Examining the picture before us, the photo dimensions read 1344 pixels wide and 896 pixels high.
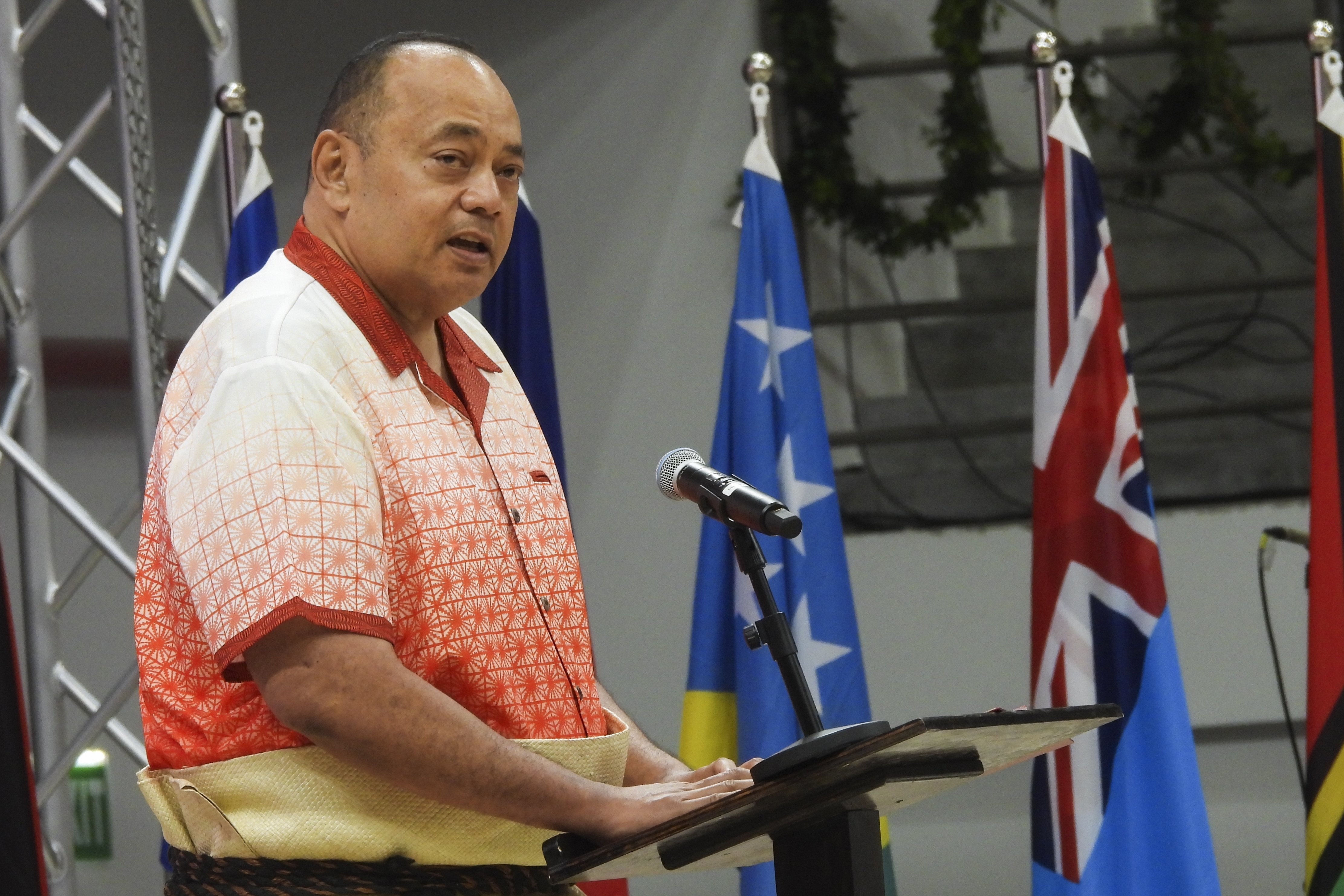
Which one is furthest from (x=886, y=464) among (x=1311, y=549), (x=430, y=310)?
(x=430, y=310)

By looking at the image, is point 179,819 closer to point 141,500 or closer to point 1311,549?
point 141,500

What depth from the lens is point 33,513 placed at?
2.65 metres

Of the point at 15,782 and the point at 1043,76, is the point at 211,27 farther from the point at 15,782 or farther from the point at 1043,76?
the point at 1043,76

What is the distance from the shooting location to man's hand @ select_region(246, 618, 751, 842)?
99 centimetres

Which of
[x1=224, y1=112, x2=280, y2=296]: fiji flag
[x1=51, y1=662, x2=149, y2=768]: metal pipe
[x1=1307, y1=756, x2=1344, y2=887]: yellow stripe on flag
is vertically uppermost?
[x1=224, y1=112, x2=280, y2=296]: fiji flag

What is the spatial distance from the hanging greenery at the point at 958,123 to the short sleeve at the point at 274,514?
2.81m

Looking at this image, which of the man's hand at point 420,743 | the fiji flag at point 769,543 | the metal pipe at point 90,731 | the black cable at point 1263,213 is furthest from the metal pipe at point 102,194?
the black cable at point 1263,213

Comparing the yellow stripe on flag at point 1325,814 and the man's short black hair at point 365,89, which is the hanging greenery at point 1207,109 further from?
the man's short black hair at point 365,89

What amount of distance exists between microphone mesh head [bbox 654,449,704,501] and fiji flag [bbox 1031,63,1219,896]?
4.93 feet

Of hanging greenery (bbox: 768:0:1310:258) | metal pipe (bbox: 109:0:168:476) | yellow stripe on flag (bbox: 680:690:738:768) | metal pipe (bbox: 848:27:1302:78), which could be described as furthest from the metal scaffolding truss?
metal pipe (bbox: 848:27:1302:78)

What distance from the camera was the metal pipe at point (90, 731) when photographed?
2373 mm

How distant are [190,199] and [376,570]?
5.69 ft

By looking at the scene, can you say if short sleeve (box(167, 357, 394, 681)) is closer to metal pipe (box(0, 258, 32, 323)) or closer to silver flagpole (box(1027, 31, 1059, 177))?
metal pipe (box(0, 258, 32, 323))

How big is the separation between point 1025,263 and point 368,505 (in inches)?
124
